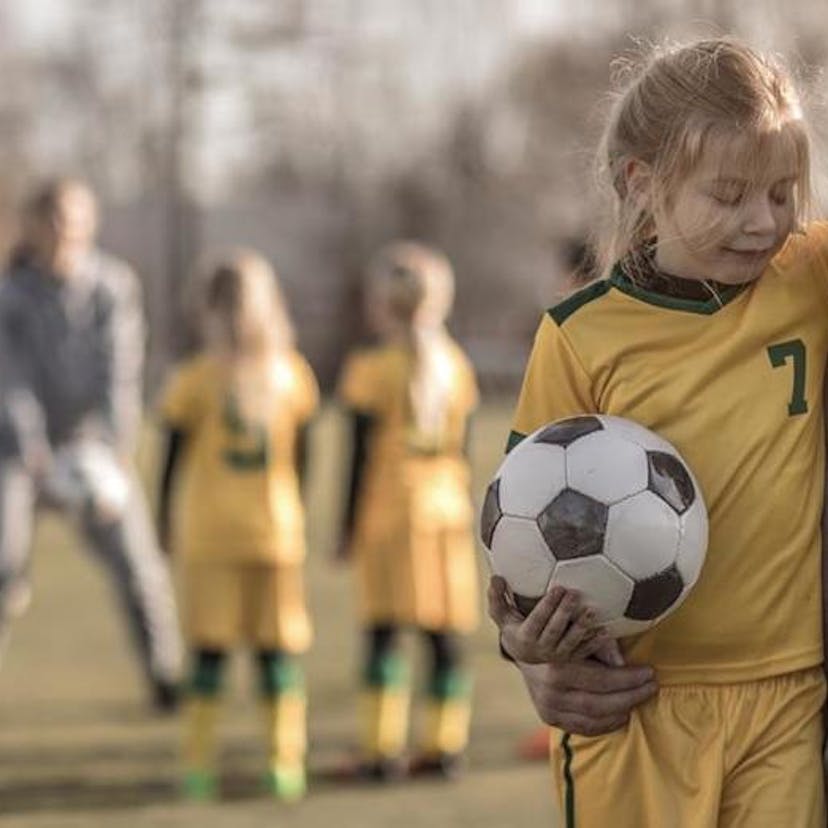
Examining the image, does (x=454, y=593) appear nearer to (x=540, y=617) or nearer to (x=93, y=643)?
(x=93, y=643)

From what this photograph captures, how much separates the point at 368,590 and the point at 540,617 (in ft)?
14.5

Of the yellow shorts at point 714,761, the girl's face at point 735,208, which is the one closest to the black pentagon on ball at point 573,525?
the yellow shorts at point 714,761

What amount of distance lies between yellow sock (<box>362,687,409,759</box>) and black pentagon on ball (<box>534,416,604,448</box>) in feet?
13.8

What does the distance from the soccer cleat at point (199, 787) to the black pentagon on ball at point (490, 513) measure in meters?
3.83

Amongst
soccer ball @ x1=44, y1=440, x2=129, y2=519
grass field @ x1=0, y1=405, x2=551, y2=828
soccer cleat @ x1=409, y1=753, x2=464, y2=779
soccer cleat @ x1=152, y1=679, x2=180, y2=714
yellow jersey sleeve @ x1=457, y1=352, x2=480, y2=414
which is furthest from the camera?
soccer cleat @ x1=152, y1=679, x2=180, y2=714

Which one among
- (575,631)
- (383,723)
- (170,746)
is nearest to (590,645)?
(575,631)

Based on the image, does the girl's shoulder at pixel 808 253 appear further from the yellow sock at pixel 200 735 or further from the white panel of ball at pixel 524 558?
the yellow sock at pixel 200 735

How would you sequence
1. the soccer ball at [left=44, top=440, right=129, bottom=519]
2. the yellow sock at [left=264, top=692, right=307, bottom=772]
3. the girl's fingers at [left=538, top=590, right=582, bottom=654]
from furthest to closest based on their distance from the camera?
the soccer ball at [left=44, top=440, right=129, bottom=519] → the yellow sock at [left=264, top=692, right=307, bottom=772] → the girl's fingers at [left=538, top=590, right=582, bottom=654]

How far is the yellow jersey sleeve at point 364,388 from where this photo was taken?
711 cm

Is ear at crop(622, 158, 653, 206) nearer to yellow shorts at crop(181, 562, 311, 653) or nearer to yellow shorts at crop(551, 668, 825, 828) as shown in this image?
yellow shorts at crop(551, 668, 825, 828)

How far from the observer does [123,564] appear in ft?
26.8

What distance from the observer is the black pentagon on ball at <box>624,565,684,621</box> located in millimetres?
2795

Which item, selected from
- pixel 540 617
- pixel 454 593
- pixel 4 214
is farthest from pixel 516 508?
pixel 4 214

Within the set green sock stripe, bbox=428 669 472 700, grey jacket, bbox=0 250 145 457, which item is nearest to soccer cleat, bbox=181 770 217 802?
green sock stripe, bbox=428 669 472 700
